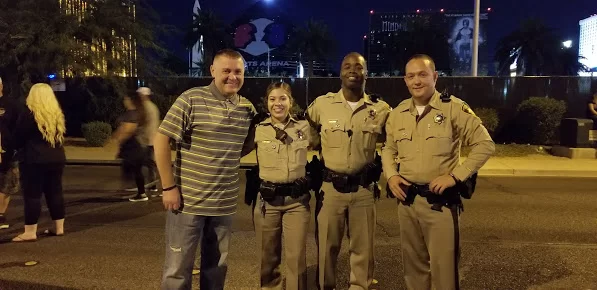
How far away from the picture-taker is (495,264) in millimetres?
5113

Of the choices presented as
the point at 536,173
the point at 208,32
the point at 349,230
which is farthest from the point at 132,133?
the point at 208,32

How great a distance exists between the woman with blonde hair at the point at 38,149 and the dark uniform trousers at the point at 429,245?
3952 millimetres

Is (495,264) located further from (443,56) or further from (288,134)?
(443,56)

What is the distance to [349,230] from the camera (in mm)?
3920

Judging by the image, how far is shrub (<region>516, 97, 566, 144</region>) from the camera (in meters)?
15.1

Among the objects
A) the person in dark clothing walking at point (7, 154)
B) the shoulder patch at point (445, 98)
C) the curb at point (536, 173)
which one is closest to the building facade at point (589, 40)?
the curb at point (536, 173)

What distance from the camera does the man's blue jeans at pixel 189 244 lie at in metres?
3.32

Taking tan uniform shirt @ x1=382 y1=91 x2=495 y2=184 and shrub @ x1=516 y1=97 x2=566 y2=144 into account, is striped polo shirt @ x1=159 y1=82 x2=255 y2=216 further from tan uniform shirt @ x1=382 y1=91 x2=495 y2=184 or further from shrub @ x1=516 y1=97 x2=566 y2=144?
shrub @ x1=516 y1=97 x2=566 y2=144

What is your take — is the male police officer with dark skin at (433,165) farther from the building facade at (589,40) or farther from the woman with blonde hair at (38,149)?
the building facade at (589,40)

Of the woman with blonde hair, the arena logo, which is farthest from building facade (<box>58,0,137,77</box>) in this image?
the arena logo

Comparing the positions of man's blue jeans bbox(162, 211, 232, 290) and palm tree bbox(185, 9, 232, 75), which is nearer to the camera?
man's blue jeans bbox(162, 211, 232, 290)

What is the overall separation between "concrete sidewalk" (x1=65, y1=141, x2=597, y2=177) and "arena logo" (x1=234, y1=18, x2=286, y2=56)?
69056mm

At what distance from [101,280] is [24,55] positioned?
12739mm

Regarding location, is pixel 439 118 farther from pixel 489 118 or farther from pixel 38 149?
pixel 489 118
